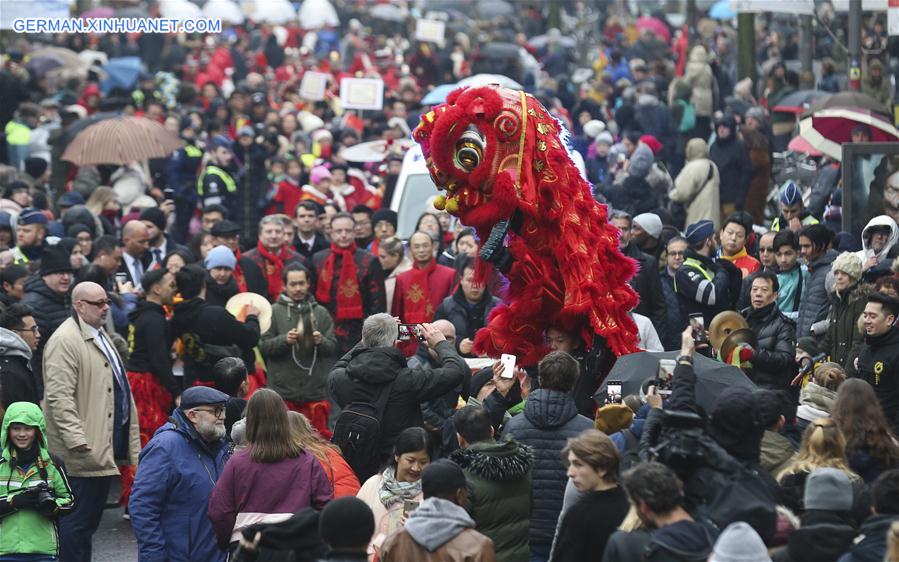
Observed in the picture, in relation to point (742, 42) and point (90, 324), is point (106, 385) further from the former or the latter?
point (742, 42)

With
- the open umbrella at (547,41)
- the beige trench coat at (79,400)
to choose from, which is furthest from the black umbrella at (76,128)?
the open umbrella at (547,41)

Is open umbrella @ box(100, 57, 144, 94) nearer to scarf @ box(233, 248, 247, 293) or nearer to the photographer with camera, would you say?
scarf @ box(233, 248, 247, 293)

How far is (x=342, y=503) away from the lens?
6.72m

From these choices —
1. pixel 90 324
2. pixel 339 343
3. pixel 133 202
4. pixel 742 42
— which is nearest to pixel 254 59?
pixel 742 42

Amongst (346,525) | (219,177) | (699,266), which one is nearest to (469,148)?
(699,266)

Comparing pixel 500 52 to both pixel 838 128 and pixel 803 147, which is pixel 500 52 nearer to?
pixel 803 147

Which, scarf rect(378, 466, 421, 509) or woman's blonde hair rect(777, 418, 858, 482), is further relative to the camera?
scarf rect(378, 466, 421, 509)

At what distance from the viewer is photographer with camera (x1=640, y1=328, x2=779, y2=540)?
6.70 m

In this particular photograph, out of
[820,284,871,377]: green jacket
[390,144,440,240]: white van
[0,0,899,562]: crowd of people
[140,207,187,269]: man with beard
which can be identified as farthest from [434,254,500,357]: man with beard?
[390,144,440,240]: white van

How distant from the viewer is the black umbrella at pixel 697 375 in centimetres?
852

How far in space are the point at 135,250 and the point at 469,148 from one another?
5.59 metres

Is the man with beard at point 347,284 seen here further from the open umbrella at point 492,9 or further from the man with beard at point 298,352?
the open umbrella at point 492,9

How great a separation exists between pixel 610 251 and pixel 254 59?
24774 millimetres

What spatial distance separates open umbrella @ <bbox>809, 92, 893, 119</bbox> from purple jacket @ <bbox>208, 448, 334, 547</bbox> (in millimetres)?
10754
